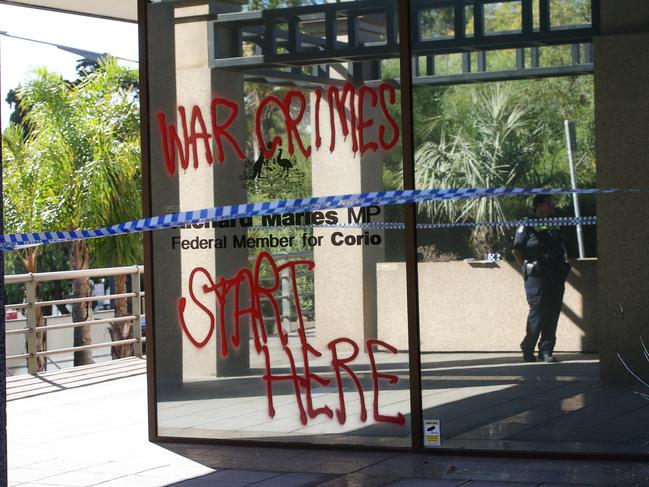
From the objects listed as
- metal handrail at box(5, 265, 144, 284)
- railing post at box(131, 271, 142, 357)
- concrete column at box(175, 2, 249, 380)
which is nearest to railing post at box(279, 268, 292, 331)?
concrete column at box(175, 2, 249, 380)

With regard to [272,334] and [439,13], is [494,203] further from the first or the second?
[272,334]

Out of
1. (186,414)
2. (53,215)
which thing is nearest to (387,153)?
(186,414)

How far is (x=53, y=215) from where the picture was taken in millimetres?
24062

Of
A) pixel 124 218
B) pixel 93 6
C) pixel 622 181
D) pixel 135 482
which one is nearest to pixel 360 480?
pixel 135 482

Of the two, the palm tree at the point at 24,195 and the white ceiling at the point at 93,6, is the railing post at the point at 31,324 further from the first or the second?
the palm tree at the point at 24,195

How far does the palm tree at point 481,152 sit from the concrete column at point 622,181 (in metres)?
0.49

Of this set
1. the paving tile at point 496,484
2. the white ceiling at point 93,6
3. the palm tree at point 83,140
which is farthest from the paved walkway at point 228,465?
the palm tree at point 83,140

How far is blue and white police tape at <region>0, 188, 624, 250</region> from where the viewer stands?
5.58 meters

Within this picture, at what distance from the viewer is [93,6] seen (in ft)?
35.5

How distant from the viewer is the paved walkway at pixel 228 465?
6652 mm

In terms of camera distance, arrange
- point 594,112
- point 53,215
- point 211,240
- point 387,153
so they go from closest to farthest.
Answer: point 594,112 → point 387,153 → point 211,240 → point 53,215

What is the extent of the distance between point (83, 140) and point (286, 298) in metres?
17.4

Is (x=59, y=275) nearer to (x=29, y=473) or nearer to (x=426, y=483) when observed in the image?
(x=29, y=473)

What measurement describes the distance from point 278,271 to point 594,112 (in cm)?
236
